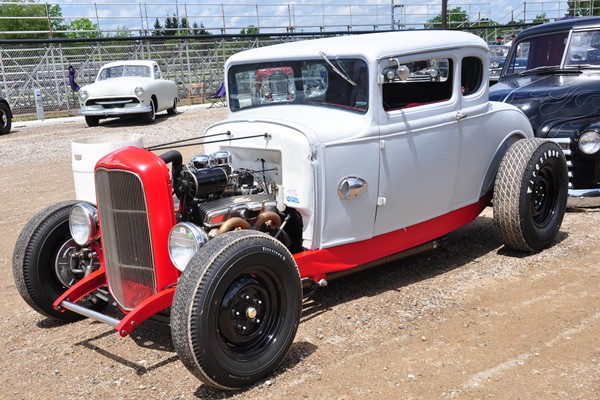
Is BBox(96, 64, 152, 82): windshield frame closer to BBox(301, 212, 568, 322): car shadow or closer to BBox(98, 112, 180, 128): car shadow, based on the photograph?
BBox(98, 112, 180, 128): car shadow

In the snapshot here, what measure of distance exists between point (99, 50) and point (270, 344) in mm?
22098

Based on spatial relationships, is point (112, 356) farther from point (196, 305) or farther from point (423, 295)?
point (423, 295)

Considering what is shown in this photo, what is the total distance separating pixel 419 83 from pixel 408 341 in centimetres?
229

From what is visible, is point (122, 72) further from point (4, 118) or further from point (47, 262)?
point (47, 262)

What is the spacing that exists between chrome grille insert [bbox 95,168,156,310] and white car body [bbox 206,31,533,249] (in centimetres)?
96

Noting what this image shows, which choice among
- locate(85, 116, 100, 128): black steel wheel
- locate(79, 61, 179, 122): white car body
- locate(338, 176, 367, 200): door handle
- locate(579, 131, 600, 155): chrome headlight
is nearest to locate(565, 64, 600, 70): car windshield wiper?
locate(579, 131, 600, 155): chrome headlight

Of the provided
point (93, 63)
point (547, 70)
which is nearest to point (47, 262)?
point (547, 70)

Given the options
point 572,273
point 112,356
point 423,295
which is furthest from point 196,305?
point 572,273

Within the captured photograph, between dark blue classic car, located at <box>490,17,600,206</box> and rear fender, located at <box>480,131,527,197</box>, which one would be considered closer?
rear fender, located at <box>480,131,527,197</box>

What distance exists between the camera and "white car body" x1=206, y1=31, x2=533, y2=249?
412cm

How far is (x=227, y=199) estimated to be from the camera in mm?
4148

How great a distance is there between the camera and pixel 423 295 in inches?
180

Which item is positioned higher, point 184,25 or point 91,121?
point 184,25

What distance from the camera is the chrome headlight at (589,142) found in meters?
6.25
